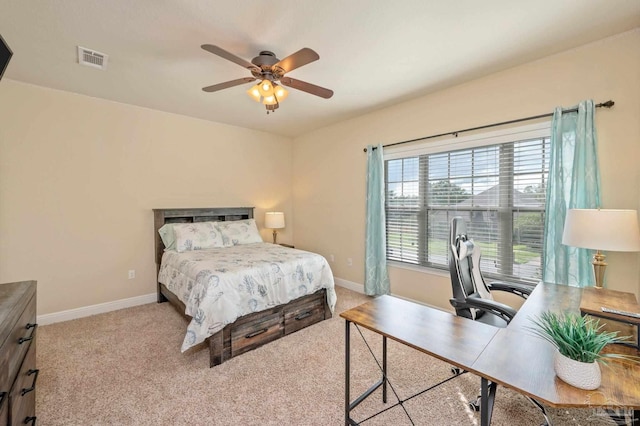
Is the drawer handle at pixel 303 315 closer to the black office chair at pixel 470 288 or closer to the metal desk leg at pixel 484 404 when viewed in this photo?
the black office chair at pixel 470 288

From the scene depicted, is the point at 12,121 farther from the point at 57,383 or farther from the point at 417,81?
the point at 417,81

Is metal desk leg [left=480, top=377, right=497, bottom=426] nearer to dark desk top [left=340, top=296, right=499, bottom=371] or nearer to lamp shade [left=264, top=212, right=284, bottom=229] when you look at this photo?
dark desk top [left=340, top=296, right=499, bottom=371]

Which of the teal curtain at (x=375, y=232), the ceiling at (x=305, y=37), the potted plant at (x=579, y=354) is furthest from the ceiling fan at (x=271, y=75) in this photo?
the potted plant at (x=579, y=354)

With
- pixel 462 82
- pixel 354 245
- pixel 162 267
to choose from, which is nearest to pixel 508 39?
pixel 462 82

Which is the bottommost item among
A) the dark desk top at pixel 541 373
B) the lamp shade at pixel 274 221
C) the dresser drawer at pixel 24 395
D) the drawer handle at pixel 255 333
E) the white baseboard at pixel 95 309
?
the white baseboard at pixel 95 309

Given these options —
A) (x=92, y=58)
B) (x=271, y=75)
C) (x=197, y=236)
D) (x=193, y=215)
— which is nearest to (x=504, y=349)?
(x=271, y=75)

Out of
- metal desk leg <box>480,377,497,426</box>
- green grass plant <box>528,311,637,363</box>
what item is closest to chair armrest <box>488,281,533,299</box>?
green grass plant <box>528,311,637,363</box>

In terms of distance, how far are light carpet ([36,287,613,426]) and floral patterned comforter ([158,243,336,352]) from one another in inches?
13.8

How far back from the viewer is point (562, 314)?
153cm

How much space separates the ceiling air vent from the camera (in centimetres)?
225

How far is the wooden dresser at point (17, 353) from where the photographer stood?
103cm

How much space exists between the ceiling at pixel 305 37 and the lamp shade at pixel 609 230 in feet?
4.49

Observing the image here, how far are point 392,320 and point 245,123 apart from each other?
12.4ft

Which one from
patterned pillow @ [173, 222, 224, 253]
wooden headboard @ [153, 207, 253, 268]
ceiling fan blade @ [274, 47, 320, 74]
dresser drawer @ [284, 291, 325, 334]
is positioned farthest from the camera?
wooden headboard @ [153, 207, 253, 268]
